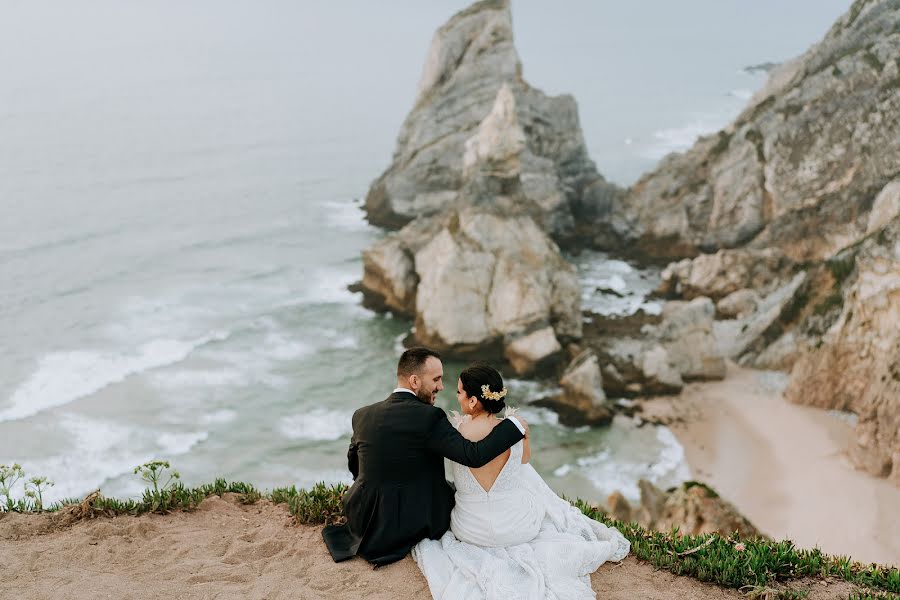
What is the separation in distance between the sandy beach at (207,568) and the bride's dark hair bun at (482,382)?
5.84 feet

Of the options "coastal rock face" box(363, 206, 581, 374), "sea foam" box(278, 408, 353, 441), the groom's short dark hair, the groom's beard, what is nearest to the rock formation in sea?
"coastal rock face" box(363, 206, 581, 374)

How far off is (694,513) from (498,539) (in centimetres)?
1009

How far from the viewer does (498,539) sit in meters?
6.57

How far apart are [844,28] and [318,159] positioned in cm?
5072

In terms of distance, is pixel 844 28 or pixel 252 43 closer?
pixel 844 28

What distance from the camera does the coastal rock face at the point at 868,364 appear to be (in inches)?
817

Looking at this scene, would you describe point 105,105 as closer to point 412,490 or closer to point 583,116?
point 583,116

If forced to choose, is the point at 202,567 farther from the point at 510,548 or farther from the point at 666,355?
the point at 666,355

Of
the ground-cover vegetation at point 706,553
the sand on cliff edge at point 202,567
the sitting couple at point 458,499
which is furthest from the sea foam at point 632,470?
the sitting couple at point 458,499

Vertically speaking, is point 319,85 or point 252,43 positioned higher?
point 252,43

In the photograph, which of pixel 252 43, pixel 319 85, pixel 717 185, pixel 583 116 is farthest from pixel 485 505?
pixel 252 43

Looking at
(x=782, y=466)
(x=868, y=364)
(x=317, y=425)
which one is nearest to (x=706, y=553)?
(x=782, y=466)

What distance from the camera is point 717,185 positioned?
43.4m

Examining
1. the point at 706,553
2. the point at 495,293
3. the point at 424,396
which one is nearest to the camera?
the point at 424,396
